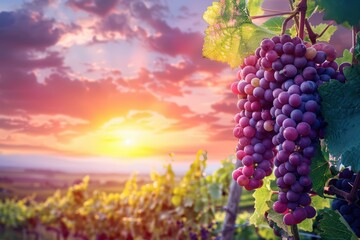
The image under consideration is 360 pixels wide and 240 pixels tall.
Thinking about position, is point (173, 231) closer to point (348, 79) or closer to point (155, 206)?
point (155, 206)

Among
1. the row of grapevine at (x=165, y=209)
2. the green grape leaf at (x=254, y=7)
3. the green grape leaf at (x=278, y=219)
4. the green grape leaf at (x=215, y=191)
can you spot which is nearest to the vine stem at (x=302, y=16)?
the green grape leaf at (x=254, y=7)

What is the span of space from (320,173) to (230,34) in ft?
1.44

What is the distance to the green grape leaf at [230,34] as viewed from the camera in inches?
50.1

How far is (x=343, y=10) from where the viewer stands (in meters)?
1.00

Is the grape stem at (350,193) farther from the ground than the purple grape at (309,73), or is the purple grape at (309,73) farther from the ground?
the purple grape at (309,73)

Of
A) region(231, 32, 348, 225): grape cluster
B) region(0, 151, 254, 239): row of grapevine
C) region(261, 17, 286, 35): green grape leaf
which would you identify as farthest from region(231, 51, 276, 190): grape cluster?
region(0, 151, 254, 239): row of grapevine

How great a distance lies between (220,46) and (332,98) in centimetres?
39

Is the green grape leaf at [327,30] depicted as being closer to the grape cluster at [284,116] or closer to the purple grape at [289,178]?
the grape cluster at [284,116]

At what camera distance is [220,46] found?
131 cm

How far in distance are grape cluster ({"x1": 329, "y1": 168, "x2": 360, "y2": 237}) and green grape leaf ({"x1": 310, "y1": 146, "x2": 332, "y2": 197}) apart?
11 centimetres

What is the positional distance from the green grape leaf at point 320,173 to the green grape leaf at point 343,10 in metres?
0.35

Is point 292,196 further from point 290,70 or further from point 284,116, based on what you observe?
point 290,70

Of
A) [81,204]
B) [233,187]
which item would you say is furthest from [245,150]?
[81,204]

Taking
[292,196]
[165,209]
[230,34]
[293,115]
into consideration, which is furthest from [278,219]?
[165,209]
